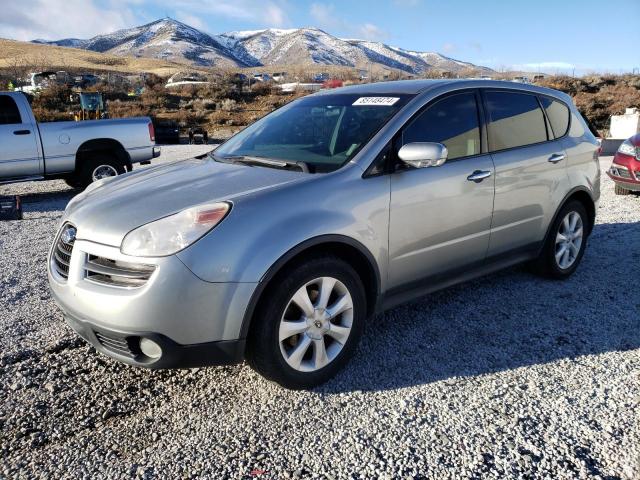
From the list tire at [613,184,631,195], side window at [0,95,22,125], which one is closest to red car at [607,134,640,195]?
tire at [613,184,631,195]

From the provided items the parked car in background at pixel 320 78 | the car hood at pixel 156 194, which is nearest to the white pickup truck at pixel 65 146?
the car hood at pixel 156 194

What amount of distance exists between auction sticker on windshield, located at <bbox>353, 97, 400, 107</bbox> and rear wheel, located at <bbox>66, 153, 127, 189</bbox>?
7278mm

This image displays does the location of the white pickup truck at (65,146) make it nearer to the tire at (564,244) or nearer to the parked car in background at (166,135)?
the tire at (564,244)

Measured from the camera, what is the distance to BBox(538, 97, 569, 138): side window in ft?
15.4

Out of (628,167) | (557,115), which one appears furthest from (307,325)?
(628,167)

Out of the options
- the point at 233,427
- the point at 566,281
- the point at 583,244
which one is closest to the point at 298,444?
the point at 233,427

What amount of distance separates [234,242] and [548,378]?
6.74 feet

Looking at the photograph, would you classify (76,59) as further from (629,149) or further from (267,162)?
(267,162)

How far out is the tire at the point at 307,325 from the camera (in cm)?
280

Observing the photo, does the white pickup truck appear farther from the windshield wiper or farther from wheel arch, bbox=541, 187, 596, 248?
wheel arch, bbox=541, 187, 596, 248

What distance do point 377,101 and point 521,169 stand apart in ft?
4.34

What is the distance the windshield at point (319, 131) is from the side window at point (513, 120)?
869 millimetres

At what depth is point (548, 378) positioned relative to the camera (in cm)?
319

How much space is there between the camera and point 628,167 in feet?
28.6
